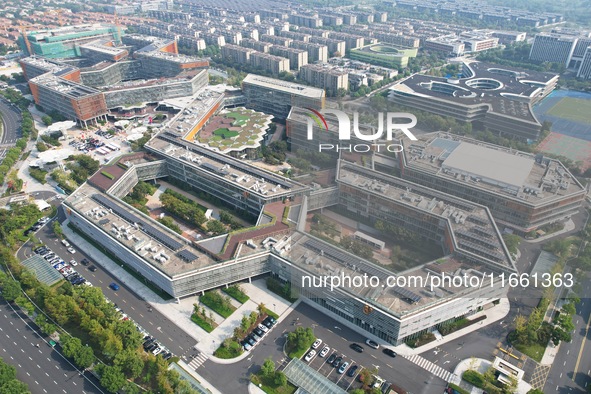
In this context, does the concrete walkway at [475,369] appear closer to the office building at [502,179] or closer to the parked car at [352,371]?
the parked car at [352,371]

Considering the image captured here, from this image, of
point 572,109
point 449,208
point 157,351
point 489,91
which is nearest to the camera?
point 157,351

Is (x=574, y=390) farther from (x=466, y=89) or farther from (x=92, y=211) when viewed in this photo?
(x=466, y=89)

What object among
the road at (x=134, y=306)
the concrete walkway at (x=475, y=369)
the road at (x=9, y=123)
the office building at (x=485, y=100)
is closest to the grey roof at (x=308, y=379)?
the road at (x=134, y=306)

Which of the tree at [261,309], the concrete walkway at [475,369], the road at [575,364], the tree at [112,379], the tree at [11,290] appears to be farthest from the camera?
the tree at [11,290]

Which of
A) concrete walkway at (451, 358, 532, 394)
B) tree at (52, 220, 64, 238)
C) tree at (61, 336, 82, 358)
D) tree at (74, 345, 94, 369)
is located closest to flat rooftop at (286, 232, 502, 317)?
concrete walkway at (451, 358, 532, 394)

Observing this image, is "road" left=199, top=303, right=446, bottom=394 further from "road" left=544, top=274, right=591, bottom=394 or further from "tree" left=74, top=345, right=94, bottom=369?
"road" left=544, top=274, right=591, bottom=394

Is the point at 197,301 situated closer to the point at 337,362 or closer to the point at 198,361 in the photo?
the point at 198,361

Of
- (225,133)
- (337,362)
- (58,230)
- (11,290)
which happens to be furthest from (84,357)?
(225,133)
